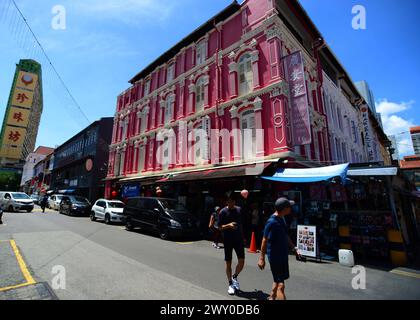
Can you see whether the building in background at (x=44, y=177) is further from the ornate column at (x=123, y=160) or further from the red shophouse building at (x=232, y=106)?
the red shophouse building at (x=232, y=106)

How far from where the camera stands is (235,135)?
1304cm

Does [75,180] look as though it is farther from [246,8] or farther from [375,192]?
[375,192]

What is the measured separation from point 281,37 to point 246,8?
3851 millimetres

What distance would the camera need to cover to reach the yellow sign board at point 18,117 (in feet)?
108

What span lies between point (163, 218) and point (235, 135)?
20.9ft

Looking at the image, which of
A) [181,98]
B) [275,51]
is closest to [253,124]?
[275,51]

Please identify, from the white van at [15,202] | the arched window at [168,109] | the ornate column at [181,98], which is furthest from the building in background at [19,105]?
the ornate column at [181,98]

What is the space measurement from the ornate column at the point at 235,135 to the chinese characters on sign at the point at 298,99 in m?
3.18

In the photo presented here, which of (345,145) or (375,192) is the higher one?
(345,145)

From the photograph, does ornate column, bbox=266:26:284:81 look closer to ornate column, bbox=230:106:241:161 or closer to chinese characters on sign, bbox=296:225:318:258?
ornate column, bbox=230:106:241:161

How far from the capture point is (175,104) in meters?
18.1

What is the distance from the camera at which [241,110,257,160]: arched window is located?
40.2 ft

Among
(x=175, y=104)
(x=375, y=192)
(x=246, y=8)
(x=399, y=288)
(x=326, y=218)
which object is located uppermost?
(x=246, y=8)
